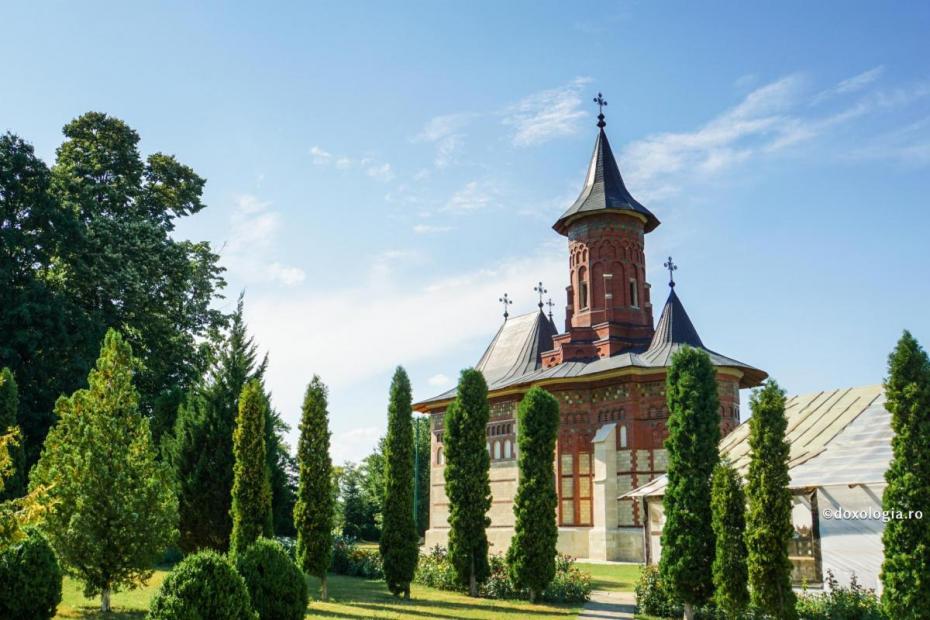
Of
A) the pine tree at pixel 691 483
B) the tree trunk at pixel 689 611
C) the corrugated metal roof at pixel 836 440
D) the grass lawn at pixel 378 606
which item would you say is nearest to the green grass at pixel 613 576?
the corrugated metal roof at pixel 836 440

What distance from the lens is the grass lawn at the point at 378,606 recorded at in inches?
564

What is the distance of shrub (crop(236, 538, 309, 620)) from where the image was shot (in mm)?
11680

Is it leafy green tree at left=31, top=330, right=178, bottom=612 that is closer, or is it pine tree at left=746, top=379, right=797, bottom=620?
pine tree at left=746, top=379, right=797, bottom=620

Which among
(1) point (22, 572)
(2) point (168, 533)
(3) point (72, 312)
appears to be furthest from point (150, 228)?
(1) point (22, 572)

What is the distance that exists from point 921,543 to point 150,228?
25.2 meters

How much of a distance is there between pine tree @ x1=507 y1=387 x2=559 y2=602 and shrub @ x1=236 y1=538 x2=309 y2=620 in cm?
682

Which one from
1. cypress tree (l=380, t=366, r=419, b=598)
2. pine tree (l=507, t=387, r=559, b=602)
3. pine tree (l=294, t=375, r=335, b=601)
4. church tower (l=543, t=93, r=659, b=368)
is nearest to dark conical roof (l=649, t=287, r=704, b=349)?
church tower (l=543, t=93, r=659, b=368)

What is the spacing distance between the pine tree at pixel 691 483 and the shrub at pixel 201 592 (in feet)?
27.1

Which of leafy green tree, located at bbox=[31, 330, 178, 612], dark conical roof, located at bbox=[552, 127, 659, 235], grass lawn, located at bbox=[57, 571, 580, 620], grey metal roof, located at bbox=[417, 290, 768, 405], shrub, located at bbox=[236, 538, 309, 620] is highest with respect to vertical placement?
dark conical roof, located at bbox=[552, 127, 659, 235]

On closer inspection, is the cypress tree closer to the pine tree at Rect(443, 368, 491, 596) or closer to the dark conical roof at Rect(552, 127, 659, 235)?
the pine tree at Rect(443, 368, 491, 596)

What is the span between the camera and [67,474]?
13852 mm

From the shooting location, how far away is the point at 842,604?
45.5 ft

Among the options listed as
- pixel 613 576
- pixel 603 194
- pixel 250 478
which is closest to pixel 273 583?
pixel 250 478

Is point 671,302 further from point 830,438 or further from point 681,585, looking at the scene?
point 681,585
